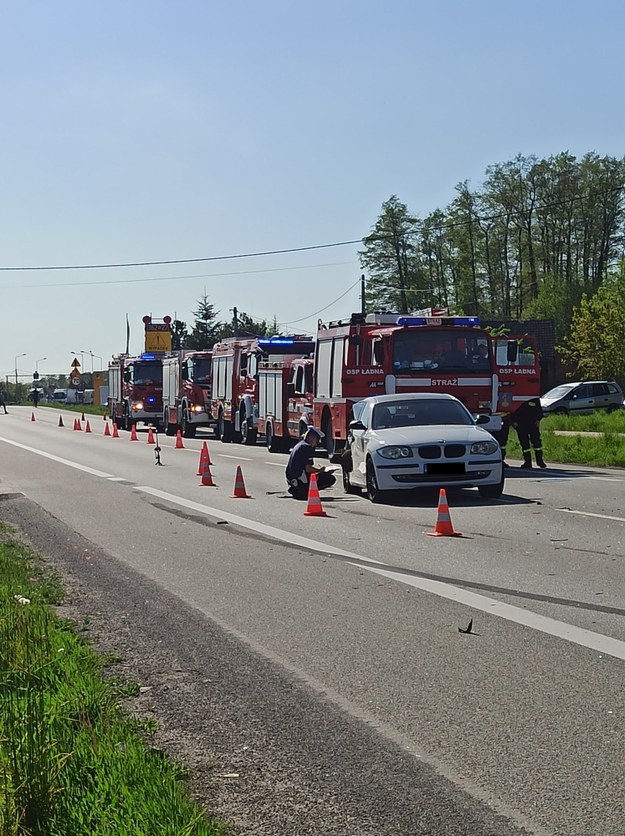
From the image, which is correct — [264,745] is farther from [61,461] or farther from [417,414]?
[61,461]

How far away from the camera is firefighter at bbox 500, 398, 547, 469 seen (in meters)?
23.7

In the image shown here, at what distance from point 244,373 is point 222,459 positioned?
9.14 m

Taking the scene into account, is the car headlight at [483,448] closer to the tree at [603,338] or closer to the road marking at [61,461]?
the road marking at [61,461]

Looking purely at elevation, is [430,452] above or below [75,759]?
above

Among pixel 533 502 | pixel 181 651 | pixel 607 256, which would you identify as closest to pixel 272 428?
pixel 533 502

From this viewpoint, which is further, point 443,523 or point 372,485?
point 372,485

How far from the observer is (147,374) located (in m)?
53.7

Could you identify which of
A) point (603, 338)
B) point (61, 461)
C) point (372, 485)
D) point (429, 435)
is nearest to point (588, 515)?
point (429, 435)

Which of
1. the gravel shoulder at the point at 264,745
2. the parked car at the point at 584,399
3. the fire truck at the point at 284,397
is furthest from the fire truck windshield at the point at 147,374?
the gravel shoulder at the point at 264,745

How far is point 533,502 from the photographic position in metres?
17.5

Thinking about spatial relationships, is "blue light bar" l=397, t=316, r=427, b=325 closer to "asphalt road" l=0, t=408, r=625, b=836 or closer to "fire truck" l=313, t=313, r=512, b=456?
"fire truck" l=313, t=313, r=512, b=456

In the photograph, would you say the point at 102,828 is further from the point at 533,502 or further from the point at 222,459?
the point at 222,459

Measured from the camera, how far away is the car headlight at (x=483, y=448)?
57.4 feet

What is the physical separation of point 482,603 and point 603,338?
56468 millimetres
